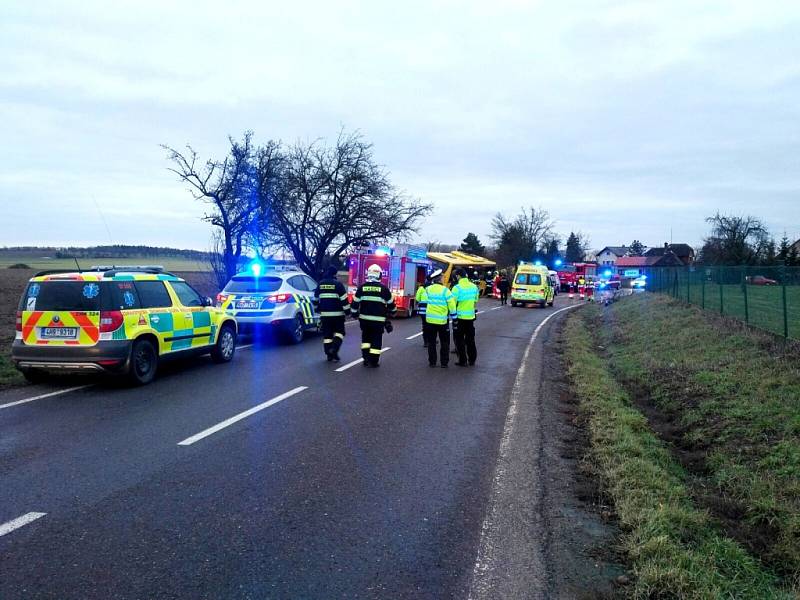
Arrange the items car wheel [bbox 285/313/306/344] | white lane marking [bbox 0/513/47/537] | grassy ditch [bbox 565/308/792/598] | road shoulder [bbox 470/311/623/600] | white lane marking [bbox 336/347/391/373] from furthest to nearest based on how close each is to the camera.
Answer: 1. car wheel [bbox 285/313/306/344]
2. white lane marking [bbox 336/347/391/373]
3. white lane marking [bbox 0/513/47/537]
4. road shoulder [bbox 470/311/623/600]
5. grassy ditch [bbox 565/308/792/598]

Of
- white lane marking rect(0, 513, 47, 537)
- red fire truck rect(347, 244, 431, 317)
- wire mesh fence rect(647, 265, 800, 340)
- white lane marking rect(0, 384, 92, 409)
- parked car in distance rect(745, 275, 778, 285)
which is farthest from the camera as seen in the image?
red fire truck rect(347, 244, 431, 317)

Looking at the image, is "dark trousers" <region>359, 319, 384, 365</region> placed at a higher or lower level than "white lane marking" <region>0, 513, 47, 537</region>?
higher

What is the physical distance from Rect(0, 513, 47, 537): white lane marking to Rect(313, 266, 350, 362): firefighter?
735 centimetres

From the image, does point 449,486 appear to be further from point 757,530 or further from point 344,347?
point 344,347

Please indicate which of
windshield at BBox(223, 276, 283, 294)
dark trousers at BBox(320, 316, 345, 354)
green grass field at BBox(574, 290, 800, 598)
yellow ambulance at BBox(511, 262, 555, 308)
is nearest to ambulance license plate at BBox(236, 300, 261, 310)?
windshield at BBox(223, 276, 283, 294)

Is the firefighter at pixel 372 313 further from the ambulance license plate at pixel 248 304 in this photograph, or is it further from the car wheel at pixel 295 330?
the ambulance license plate at pixel 248 304

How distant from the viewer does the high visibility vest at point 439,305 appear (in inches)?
451

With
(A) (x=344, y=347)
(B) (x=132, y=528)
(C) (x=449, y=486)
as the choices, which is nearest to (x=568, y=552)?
(C) (x=449, y=486)

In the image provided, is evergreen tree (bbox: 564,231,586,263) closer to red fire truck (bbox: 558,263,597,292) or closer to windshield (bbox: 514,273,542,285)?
red fire truck (bbox: 558,263,597,292)

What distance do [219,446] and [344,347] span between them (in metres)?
7.87

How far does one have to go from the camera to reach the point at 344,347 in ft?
45.2

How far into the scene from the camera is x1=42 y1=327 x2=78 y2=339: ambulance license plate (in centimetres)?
846

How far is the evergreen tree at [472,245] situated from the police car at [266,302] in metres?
70.5

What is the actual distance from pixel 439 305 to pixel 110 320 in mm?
5782
